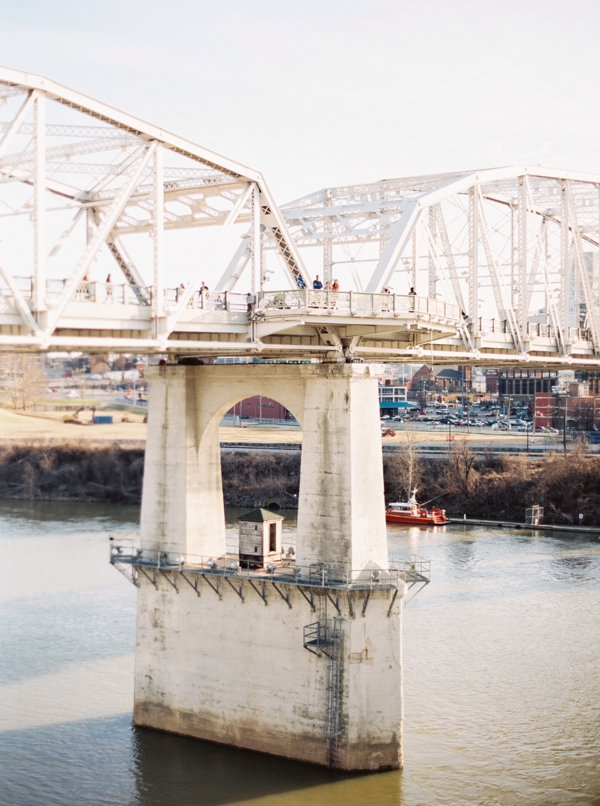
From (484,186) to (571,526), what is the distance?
27.7 meters

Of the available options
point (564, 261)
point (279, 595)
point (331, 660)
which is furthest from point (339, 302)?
point (564, 261)

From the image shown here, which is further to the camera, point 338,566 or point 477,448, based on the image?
point 477,448

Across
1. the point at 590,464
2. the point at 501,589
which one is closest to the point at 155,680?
the point at 501,589

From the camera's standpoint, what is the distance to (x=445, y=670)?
94.3ft

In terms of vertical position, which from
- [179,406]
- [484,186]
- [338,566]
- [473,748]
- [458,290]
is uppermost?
[484,186]

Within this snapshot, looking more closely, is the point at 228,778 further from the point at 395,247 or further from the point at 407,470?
the point at 407,470

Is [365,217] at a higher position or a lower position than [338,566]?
higher

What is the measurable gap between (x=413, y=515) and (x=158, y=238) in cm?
4105

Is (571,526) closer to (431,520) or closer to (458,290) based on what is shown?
(431,520)

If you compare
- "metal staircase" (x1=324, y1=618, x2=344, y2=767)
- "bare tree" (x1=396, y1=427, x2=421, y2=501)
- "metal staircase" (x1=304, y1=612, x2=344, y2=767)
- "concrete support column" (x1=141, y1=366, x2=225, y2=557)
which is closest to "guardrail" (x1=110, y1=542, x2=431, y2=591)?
"concrete support column" (x1=141, y1=366, x2=225, y2=557)

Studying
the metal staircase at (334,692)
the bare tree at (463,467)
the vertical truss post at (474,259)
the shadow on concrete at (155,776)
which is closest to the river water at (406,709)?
the shadow on concrete at (155,776)

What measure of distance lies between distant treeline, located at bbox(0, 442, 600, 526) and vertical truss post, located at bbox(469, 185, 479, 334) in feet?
102

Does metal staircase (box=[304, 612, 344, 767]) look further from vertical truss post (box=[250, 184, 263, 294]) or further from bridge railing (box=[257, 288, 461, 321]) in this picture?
vertical truss post (box=[250, 184, 263, 294])

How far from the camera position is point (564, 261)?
37.6 meters
